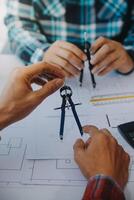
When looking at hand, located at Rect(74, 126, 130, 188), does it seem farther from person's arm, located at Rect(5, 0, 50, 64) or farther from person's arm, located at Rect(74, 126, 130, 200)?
person's arm, located at Rect(5, 0, 50, 64)

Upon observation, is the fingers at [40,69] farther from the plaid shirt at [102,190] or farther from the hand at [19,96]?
the plaid shirt at [102,190]

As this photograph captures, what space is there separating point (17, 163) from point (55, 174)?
0.09 m

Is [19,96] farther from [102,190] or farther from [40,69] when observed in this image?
[102,190]

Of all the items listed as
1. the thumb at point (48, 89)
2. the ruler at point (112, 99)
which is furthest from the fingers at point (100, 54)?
the thumb at point (48, 89)

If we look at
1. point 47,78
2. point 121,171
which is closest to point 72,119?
point 47,78

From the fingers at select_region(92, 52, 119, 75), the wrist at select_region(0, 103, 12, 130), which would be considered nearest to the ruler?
the fingers at select_region(92, 52, 119, 75)

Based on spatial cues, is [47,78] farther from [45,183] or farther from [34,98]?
[45,183]

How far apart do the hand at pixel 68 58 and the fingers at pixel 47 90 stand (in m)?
0.22

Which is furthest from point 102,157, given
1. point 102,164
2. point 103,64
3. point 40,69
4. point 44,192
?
point 103,64

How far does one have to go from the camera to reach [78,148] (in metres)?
0.72

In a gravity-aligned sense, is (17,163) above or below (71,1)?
below

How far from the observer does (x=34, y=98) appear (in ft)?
2.41

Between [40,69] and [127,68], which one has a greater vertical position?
[40,69]

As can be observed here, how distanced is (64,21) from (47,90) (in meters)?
0.60
